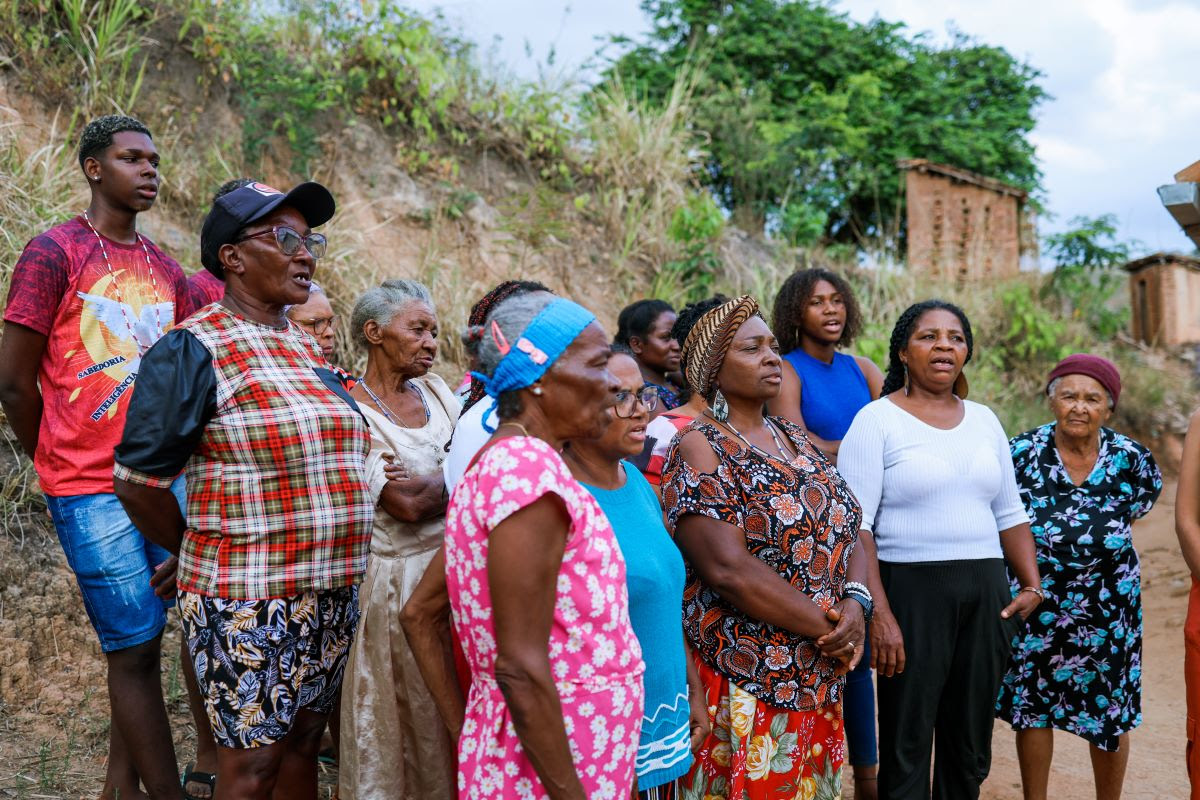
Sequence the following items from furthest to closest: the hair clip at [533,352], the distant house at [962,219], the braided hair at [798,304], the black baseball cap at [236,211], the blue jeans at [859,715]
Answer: the distant house at [962,219], the braided hair at [798,304], the blue jeans at [859,715], the black baseball cap at [236,211], the hair clip at [533,352]

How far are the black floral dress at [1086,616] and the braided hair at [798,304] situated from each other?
1240 millimetres

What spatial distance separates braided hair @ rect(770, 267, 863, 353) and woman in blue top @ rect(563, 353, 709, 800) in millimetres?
2338

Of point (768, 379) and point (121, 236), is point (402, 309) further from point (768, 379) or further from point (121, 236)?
point (768, 379)

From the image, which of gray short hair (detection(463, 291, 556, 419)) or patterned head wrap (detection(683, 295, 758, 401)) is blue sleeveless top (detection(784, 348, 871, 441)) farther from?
gray short hair (detection(463, 291, 556, 419))

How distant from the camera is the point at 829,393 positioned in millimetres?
4520

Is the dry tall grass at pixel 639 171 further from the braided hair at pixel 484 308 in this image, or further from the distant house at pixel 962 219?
the braided hair at pixel 484 308

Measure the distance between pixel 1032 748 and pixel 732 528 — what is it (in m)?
2.06

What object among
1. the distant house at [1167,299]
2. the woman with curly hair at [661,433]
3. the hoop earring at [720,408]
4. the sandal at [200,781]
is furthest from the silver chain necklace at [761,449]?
the distant house at [1167,299]

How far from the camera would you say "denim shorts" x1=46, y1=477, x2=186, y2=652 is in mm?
3096

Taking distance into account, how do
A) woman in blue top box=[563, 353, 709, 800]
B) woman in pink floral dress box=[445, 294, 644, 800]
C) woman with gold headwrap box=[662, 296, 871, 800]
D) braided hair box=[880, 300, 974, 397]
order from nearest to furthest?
woman in pink floral dress box=[445, 294, 644, 800]
woman in blue top box=[563, 353, 709, 800]
woman with gold headwrap box=[662, 296, 871, 800]
braided hair box=[880, 300, 974, 397]

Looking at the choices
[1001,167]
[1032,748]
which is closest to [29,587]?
[1032,748]

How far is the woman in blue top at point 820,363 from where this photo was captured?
443cm

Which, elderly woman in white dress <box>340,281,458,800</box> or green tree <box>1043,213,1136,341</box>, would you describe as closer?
elderly woman in white dress <box>340,281,458,800</box>

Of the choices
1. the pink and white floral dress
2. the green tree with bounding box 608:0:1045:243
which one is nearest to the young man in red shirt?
the pink and white floral dress
